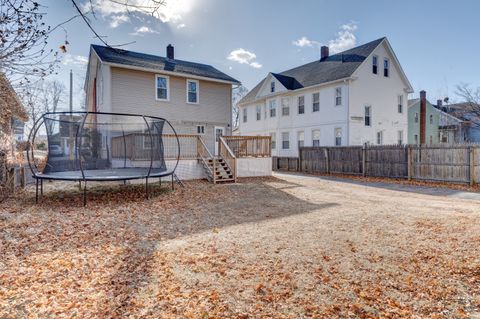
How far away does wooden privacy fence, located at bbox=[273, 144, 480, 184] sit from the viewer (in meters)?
12.3

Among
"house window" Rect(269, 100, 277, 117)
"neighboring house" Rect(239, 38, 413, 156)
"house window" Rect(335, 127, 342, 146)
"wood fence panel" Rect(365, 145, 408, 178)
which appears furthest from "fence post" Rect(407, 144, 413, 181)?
"house window" Rect(269, 100, 277, 117)

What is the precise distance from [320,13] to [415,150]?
7.91 meters

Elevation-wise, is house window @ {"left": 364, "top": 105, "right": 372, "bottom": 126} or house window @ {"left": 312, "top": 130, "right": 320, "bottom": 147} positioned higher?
house window @ {"left": 364, "top": 105, "right": 372, "bottom": 126}

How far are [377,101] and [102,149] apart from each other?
18.1 meters

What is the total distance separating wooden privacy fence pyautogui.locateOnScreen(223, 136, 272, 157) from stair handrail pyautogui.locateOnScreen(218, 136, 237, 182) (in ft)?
2.01

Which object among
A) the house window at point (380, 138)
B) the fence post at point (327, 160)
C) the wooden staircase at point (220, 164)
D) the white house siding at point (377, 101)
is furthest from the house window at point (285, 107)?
the wooden staircase at point (220, 164)

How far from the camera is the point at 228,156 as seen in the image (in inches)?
509

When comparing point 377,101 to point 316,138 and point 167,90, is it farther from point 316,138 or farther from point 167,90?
point 167,90

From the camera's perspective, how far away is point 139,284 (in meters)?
3.45

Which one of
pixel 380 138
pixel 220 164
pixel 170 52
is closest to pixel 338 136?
pixel 380 138

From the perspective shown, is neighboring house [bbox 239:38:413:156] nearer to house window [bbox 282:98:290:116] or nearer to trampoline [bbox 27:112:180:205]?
house window [bbox 282:98:290:116]

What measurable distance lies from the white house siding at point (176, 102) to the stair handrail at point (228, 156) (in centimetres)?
357

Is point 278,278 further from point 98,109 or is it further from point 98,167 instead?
point 98,109

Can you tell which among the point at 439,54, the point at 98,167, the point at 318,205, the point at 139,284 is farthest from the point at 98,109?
the point at 439,54
